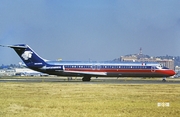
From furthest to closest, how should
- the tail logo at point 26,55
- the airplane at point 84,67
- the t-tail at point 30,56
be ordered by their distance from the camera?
1. the tail logo at point 26,55
2. the t-tail at point 30,56
3. the airplane at point 84,67

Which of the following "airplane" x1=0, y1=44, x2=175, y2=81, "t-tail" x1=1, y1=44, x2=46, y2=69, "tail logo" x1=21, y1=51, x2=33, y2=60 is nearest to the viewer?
"airplane" x1=0, y1=44, x2=175, y2=81

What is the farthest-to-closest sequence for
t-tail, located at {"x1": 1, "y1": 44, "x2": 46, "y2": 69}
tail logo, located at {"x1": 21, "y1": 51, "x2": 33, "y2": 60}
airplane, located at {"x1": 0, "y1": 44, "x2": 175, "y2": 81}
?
tail logo, located at {"x1": 21, "y1": 51, "x2": 33, "y2": 60} < t-tail, located at {"x1": 1, "y1": 44, "x2": 46, "y2": 69} < airplane, located at {"x1": 0, "y1": 44, "x2": 175, "y2": 81}

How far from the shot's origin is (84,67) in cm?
6788

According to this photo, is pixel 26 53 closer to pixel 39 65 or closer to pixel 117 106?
pixel 39 65

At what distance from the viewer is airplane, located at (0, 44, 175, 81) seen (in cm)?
6731

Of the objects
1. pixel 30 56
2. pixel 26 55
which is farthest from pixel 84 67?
pixel 26 55

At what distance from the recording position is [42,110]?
19.5 metres

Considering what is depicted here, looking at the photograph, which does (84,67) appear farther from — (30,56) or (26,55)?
(26,55)

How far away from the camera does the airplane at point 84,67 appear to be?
2650 inches

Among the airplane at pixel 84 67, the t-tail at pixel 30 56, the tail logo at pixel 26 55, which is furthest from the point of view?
the tail logo at pixel 26 55

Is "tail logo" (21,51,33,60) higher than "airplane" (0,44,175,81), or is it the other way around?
"tail logo" (21,51,33,60)

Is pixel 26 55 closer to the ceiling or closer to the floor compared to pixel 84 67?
closer to the ceiling

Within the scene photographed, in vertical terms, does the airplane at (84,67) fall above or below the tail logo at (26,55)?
below

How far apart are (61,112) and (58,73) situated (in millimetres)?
48931
